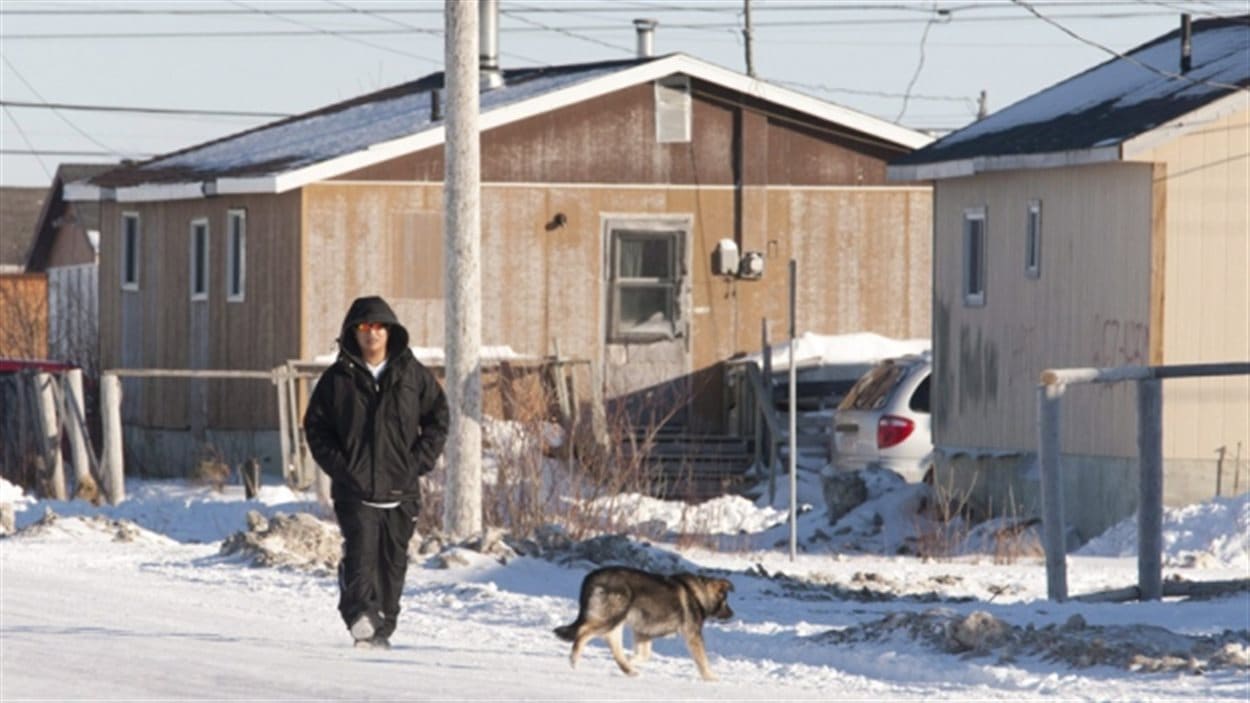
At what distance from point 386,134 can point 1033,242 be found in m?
10.8

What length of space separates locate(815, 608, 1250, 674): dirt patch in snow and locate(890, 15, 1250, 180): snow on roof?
9.64 meters

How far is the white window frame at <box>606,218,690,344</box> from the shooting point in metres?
33.2

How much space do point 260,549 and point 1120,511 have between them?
7899 mm

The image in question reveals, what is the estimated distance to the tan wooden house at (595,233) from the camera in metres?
32.3

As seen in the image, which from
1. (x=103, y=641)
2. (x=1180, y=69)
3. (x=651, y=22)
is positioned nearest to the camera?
(x=103, y=641)

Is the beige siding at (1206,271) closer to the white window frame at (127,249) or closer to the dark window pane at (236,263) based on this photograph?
the dark window pane at (236,263)

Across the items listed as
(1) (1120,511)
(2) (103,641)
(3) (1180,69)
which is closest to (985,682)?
(2) (103,641)

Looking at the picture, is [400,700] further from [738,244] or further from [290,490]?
[738,244]

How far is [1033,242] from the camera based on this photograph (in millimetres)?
25375

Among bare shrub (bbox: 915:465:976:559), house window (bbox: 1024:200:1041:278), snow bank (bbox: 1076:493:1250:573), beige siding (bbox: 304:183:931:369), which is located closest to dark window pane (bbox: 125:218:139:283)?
beige siding (bbox: 304:183:931:369)

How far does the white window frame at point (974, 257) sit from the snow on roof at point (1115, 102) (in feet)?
1.99

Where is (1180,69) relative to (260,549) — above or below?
above

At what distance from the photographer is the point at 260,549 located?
18984mm

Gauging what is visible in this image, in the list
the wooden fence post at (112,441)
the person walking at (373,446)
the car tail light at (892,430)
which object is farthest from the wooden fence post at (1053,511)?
the wooden fence post at (112,441)
